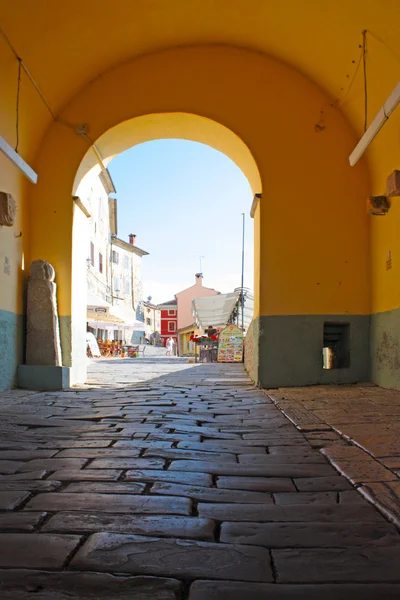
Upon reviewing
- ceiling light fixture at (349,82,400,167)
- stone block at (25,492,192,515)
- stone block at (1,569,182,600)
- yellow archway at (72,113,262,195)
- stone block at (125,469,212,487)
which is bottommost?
stone block at (125,469,212,487)

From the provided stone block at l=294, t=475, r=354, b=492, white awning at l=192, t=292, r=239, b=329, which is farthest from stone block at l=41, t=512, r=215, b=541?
white awning at l=192, t=292, r=239, b=329

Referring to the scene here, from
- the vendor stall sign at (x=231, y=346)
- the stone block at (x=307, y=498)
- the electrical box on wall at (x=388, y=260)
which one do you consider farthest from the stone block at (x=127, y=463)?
the vendor stall sign at (x=231, y=346)

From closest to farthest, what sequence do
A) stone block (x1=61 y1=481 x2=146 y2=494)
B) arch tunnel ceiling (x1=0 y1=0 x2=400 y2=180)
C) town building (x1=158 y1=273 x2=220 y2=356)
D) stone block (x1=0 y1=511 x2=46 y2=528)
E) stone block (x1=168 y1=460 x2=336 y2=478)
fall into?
stone block (x1=0 y1=511 x2=46 y2=528), stone block (x1=61 y1=481 x2=146 y2=494), stone block (x1=168 y1=460 x2=336 y2=478), arch tunnel ceiling (x1=0 y1=0 x2=400 y2=180), town building (x1=158 y1=273 x2=220 y2=356)

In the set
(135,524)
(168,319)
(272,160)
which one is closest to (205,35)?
(272,160)

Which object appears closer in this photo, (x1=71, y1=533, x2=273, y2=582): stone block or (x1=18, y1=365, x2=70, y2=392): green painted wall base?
(x1=71, y1=533, x2=273, y2=582): stone block

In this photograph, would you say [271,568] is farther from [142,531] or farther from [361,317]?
[361,317]

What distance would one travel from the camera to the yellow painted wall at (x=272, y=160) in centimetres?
690

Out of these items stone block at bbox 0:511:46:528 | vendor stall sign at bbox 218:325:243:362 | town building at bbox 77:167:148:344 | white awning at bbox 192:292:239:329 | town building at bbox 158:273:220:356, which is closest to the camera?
stone block at bbox 0:511:46:528

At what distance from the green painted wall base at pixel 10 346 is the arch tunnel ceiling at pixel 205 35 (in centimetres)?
245

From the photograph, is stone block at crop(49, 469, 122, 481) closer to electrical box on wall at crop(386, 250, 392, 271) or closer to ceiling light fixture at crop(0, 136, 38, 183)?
ceiling light fixture at crop(0, 136, 38, 183)

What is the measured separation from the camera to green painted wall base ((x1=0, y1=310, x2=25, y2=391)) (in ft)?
20.0

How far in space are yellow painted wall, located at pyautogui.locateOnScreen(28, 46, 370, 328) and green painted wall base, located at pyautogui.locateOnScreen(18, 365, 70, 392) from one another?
3.03ft

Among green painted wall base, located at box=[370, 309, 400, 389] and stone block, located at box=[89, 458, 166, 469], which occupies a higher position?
green painted wall base, located at box=[370, 309, 400, 389]

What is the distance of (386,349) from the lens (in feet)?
20.3
